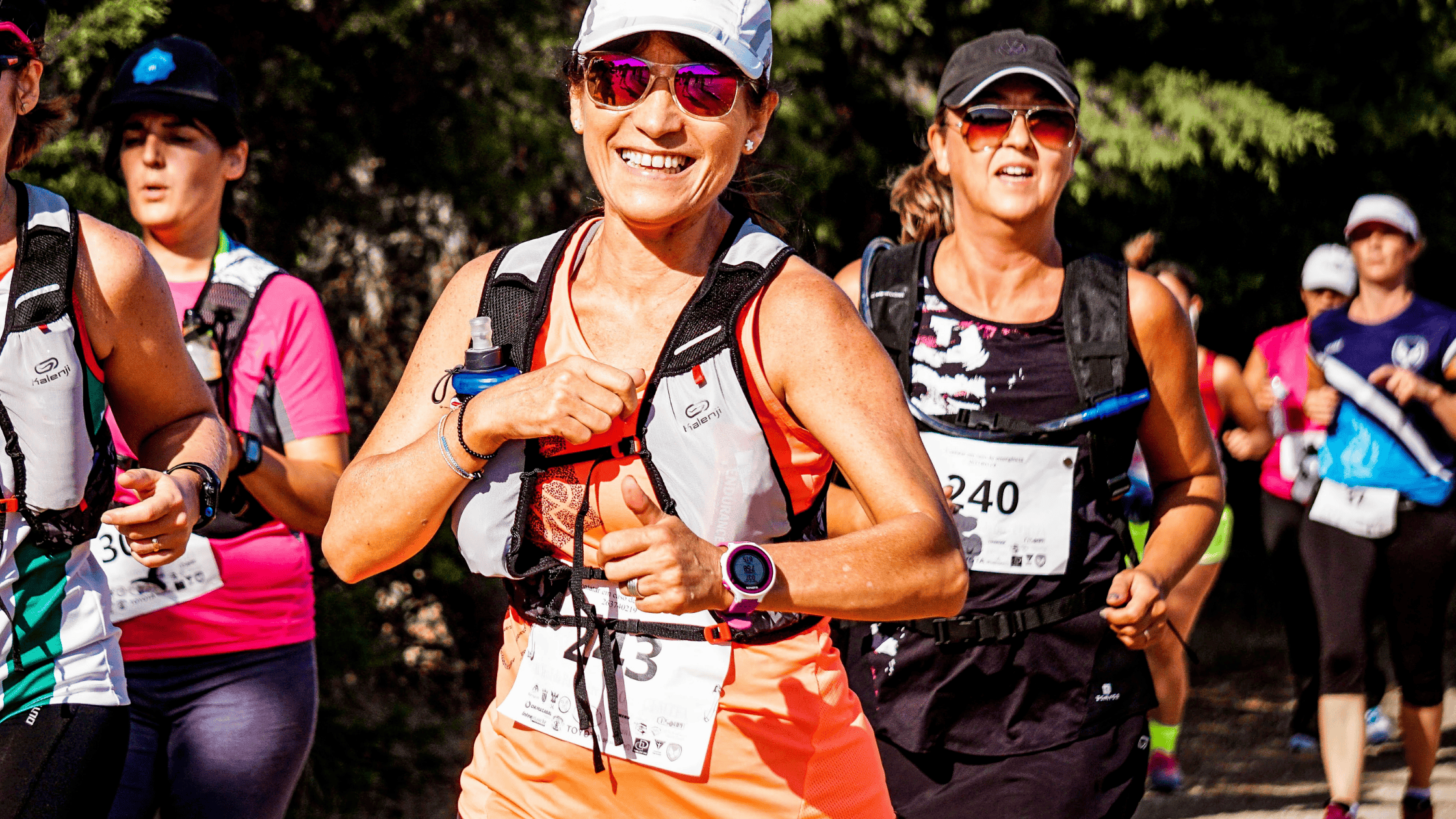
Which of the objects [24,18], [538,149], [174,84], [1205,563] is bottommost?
[1205,563]

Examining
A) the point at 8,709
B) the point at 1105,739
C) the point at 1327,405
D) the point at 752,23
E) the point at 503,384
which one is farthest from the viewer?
the point at 1327,405

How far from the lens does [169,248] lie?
379 cm

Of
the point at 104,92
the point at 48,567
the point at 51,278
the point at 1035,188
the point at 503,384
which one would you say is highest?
the point at 104,92

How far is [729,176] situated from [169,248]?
200cm

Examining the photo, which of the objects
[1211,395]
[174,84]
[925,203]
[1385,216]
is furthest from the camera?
[1211,395]

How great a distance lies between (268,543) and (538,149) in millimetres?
3459

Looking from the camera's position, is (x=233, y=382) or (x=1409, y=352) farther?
(x=1409, y=352)

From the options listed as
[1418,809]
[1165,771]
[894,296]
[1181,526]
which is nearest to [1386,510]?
[1418,809]

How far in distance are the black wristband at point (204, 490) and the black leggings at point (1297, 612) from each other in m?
5.76

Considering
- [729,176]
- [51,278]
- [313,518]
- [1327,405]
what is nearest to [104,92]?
[313,518]

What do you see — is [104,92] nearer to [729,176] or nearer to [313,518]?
[313,518]

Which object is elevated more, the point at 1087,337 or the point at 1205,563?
the point at 1087,337

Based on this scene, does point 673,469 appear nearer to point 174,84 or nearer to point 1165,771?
point 174,84

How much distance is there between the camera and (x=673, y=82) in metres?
2.23
